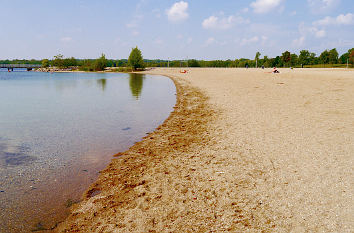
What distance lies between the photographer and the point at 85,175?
9016 mm

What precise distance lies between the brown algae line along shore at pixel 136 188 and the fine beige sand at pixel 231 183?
3 cm

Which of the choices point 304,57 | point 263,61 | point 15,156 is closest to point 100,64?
point 263,61

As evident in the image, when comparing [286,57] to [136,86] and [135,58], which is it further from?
[136,86]

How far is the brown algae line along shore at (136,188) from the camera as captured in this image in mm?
6035

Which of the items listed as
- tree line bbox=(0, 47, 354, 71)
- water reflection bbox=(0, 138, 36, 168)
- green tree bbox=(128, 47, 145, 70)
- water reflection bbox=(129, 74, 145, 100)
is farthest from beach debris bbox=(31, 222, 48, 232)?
green tree bbox=(128, 47, 145, 70)

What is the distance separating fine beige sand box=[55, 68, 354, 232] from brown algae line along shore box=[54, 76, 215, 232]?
0.10 feet

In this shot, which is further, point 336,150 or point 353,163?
point 336,150

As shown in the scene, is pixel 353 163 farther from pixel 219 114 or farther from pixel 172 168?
pixel 219 114

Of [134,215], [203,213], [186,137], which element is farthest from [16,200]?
[186,137]

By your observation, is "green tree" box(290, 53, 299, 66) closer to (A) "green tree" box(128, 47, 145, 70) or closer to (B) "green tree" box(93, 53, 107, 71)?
(A) "green tree" box(128, 47, 145, 70)

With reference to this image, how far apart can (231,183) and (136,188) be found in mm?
3085

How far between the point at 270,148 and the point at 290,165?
180 cm

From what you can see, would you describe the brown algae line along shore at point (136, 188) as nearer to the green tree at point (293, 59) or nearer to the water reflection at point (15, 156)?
the water reflection at point (15, 156)

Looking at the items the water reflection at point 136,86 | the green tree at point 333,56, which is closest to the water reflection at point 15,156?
the water reflection at point 136,86
